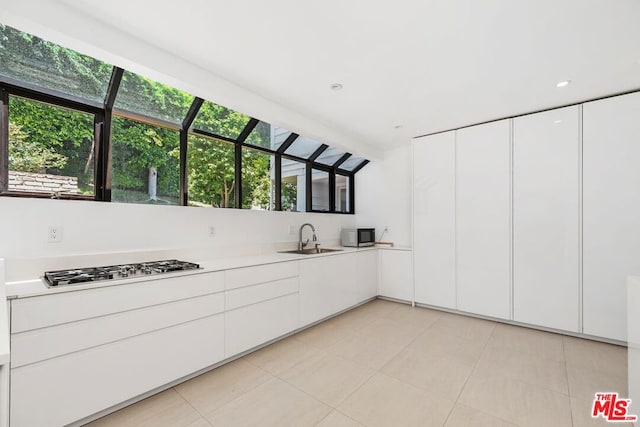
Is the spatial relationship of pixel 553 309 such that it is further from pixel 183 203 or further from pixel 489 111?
pixel 183 203

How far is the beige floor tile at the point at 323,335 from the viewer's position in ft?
8.84

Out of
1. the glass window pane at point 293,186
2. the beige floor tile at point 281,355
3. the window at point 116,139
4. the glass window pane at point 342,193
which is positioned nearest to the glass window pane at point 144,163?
the window at point 116,139

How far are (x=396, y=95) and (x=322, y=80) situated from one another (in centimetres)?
77

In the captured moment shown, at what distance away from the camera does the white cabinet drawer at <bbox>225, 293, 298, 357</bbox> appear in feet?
7.30

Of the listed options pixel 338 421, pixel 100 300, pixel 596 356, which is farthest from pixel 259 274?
pixel 596 356

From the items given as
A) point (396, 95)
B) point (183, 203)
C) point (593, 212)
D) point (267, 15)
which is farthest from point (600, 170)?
point (183, 203)

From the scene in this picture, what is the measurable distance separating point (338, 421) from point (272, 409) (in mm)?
423

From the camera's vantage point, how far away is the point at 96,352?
1568mm

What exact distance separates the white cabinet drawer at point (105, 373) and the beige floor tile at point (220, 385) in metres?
0.11

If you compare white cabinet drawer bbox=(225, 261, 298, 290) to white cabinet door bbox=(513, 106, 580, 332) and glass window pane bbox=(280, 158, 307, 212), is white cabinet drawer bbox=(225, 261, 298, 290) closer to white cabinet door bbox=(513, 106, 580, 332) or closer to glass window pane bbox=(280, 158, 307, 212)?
glass window pane bbox=(280, 158, 307, 212)

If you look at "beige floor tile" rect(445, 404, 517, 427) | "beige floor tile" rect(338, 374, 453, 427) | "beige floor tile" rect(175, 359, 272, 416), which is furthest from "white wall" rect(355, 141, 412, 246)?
"beige floor tile" rect(175, 359, 272, 416)

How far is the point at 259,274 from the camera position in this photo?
246 cm

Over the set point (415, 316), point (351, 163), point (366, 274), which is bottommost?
point (415, 316)

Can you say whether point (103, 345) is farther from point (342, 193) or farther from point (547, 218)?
point (547, 218)
